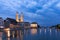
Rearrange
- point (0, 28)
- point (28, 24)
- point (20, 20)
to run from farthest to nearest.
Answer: point (28, 24)
point (20, 20)
point (0, 28)

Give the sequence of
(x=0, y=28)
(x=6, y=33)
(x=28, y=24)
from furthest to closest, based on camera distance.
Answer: (x=28, y=24) → (x=6, y=33) → (x=0, y=28)

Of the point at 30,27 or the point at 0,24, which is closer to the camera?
the point at 0,24

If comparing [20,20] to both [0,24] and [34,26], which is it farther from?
[0,24]

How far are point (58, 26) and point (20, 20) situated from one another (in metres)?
43.2

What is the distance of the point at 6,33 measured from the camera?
69.1 metres

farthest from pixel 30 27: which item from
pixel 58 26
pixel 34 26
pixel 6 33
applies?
pixel 6 33

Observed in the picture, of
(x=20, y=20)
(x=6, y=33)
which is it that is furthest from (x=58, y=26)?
(x=6, y=33)

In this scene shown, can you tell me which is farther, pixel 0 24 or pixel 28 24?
pixel 28 24

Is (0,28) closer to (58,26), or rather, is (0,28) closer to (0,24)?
(0,24)

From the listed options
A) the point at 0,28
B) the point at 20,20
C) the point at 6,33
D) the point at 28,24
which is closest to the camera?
the point at 0,28

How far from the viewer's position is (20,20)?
165 meters

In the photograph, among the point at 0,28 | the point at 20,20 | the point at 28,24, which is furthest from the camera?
the point at 28,24

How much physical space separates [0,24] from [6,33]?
4439 millimetres

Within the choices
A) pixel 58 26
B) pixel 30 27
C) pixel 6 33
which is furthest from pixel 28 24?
pixel 6 33
